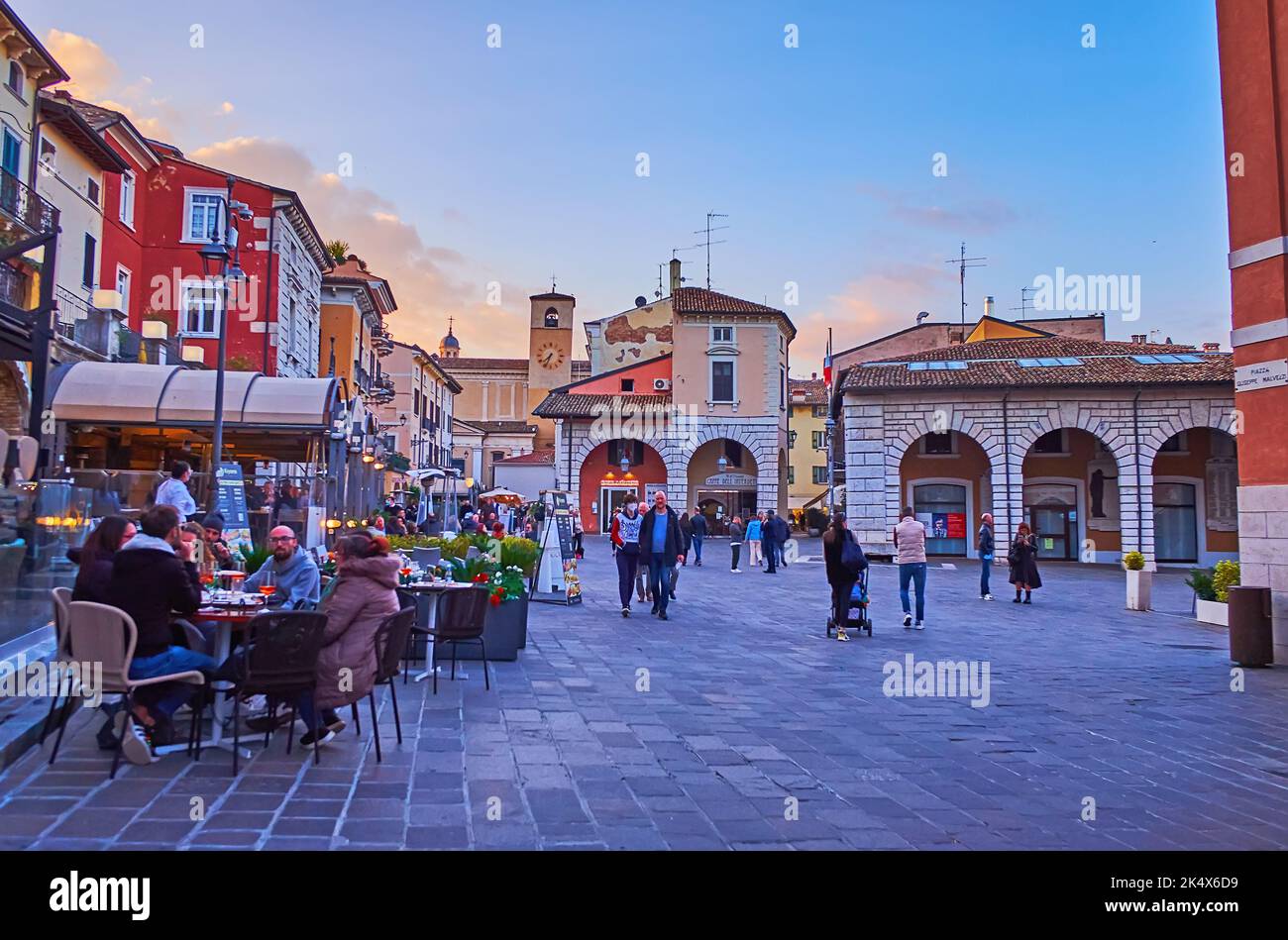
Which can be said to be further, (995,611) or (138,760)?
(995,611)

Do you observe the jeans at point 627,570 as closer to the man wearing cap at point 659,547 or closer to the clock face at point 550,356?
the man wearing cap at point 659,547

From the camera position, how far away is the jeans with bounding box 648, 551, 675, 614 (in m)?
13.9

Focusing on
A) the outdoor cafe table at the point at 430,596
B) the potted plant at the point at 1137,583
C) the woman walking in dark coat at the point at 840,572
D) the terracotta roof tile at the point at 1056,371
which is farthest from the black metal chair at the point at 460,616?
the terracotta roof tile at the point at 1056,371

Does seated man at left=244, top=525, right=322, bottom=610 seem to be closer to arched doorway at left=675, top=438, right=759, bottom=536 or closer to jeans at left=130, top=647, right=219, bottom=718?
jeans at left=130, top=647, right=219, bottom=718

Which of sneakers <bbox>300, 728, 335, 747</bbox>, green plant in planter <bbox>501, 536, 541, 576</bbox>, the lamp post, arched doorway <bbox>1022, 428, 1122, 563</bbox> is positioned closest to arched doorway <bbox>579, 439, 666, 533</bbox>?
arched doorway <bbox>1022, 428, 1122, 563</bbox>

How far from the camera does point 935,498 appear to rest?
32.7m

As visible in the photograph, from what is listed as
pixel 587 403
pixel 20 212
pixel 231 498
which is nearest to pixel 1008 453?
pixel 587 403

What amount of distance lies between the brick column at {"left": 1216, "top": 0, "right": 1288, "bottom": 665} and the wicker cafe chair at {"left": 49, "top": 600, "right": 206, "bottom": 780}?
35.9ft

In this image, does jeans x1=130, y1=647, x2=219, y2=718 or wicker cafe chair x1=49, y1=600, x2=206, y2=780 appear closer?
wicker cafe chair x1=49, y1=600, x2=206, y2=780

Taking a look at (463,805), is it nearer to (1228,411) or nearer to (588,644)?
(588,644)

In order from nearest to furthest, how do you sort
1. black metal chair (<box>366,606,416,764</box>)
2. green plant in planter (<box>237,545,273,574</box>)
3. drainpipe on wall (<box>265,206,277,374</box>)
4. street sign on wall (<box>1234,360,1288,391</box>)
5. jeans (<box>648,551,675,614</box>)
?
black metal chair (<box>366,606,416,764</box>) → green plant in planter (<box>237,545,273,574</box>) → street sign on wall (<box>1234,360,1288,391</box>) → jeans (<box>648,551,675,614</box>) → drainpipe on wall (<box>265,206,277,374</box>)

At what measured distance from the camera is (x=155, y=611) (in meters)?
5.49

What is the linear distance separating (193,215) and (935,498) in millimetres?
24962

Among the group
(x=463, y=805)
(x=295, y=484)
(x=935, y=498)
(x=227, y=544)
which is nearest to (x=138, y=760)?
(x=463, y=805)
